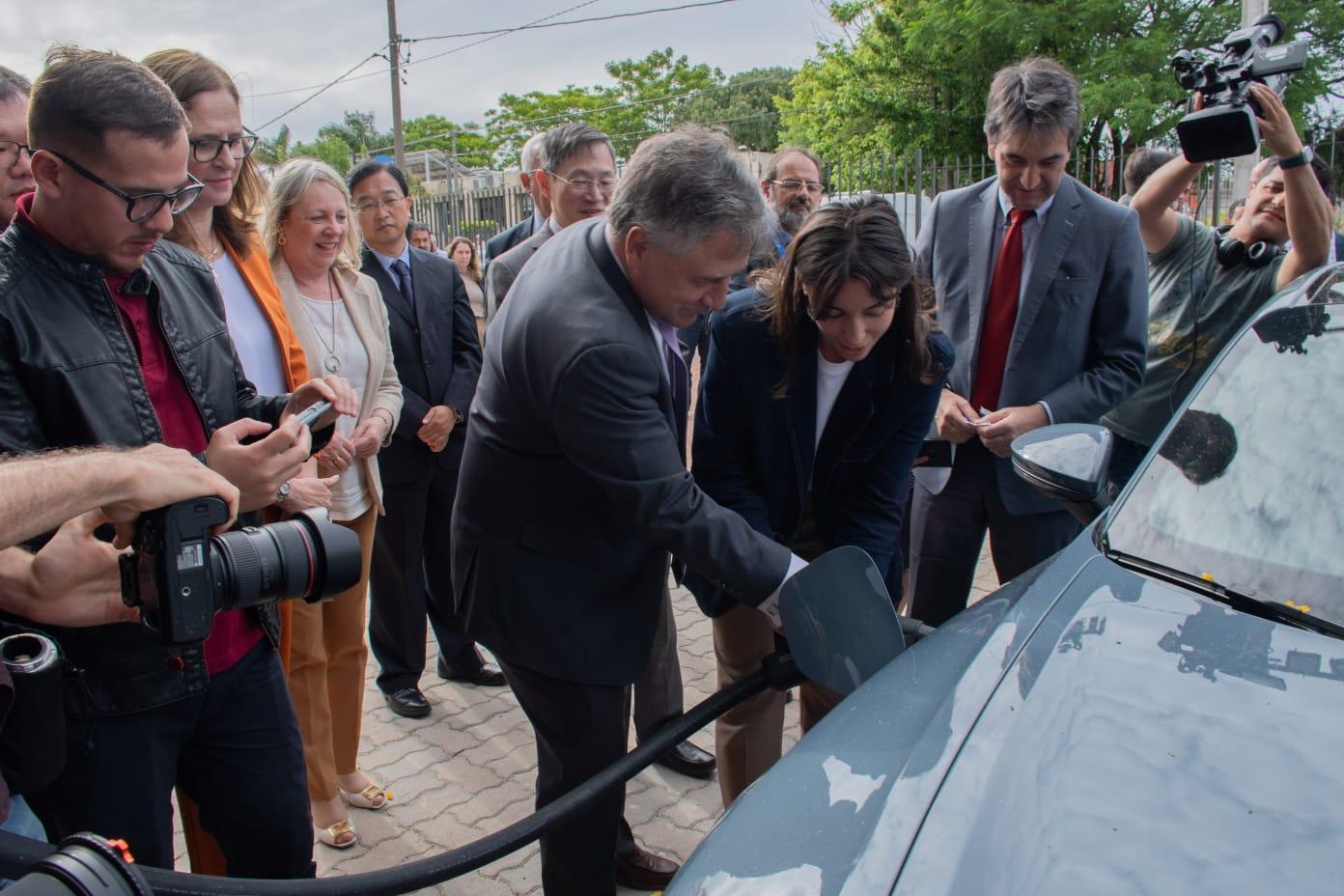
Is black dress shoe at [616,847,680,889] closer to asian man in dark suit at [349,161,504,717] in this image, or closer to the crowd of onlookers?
the crowd of onlookers

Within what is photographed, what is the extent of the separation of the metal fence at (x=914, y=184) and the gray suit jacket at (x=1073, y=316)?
13.1 feet

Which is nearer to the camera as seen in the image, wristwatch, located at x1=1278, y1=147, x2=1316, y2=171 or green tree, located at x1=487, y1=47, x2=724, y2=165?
wristwatch, located at x1=1278, y1=147, x2=1316, y2=171

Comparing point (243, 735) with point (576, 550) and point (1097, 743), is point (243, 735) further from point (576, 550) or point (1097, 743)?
point (1097, 743)

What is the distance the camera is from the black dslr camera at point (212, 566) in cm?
146

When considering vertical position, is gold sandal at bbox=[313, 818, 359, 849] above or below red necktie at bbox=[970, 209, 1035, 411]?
below

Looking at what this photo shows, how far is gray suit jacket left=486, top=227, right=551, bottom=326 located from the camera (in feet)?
12.3

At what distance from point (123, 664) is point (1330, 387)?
7.29 ft

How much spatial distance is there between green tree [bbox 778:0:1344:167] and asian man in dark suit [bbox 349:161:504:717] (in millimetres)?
11210

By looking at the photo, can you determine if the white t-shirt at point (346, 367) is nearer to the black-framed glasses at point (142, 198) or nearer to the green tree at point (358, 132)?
the black-framed glasses at point (142, 198)

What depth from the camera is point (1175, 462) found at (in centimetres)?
200

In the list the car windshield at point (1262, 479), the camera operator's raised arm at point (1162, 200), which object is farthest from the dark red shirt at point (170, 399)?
the camera operator's raised arm at point (1162, 200)

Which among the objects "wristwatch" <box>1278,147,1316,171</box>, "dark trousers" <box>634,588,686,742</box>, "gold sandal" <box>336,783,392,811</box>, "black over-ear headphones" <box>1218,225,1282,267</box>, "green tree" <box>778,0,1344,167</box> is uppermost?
"green tree" <box>778,0,1344,167</box>

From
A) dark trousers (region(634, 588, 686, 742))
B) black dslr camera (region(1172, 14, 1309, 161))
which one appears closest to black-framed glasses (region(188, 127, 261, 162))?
dark trousers (region(634, 588, 686, 742))

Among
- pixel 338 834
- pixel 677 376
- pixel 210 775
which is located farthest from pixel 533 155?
pixel 210 775
